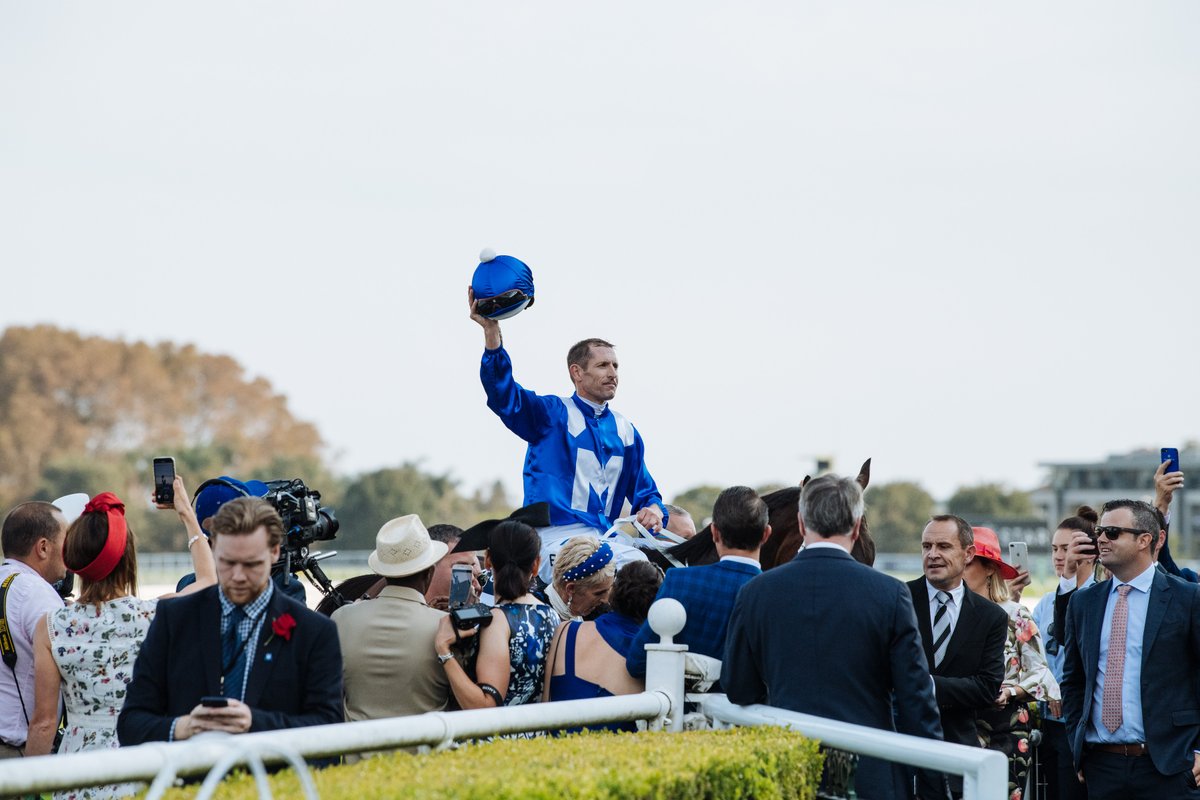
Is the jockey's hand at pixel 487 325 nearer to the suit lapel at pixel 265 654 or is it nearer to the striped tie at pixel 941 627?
the striped tie at pixel 941 627

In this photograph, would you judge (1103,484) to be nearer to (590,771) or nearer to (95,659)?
(95,659)

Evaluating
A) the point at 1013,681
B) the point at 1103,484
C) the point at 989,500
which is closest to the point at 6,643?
the point at 1013,681

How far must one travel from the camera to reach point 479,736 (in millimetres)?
4098

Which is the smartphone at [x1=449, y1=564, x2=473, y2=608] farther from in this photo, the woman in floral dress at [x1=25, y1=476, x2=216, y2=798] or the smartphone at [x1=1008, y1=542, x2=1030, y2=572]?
the smartphone at [x1=1008, y1=542, x2=1030, y2=572]

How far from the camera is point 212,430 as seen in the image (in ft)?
226

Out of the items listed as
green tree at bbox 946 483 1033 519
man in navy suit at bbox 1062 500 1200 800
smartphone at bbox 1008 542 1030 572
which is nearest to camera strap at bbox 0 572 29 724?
man in navy suit at bbox 1062 500 1200 800

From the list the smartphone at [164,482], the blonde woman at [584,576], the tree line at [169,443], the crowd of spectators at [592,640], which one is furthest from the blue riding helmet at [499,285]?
the tree line at [169,443]

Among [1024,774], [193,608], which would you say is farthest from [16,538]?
[1024,774]

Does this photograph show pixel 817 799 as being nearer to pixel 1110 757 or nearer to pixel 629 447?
pixel 1110 757

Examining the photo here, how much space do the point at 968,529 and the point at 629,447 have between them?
73.6 inches

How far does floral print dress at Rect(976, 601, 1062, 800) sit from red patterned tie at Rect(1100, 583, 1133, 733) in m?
0.42

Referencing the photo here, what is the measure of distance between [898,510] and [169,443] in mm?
36607

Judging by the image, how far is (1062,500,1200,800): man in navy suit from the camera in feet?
19.2

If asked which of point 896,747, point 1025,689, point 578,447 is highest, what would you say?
point 578,447
